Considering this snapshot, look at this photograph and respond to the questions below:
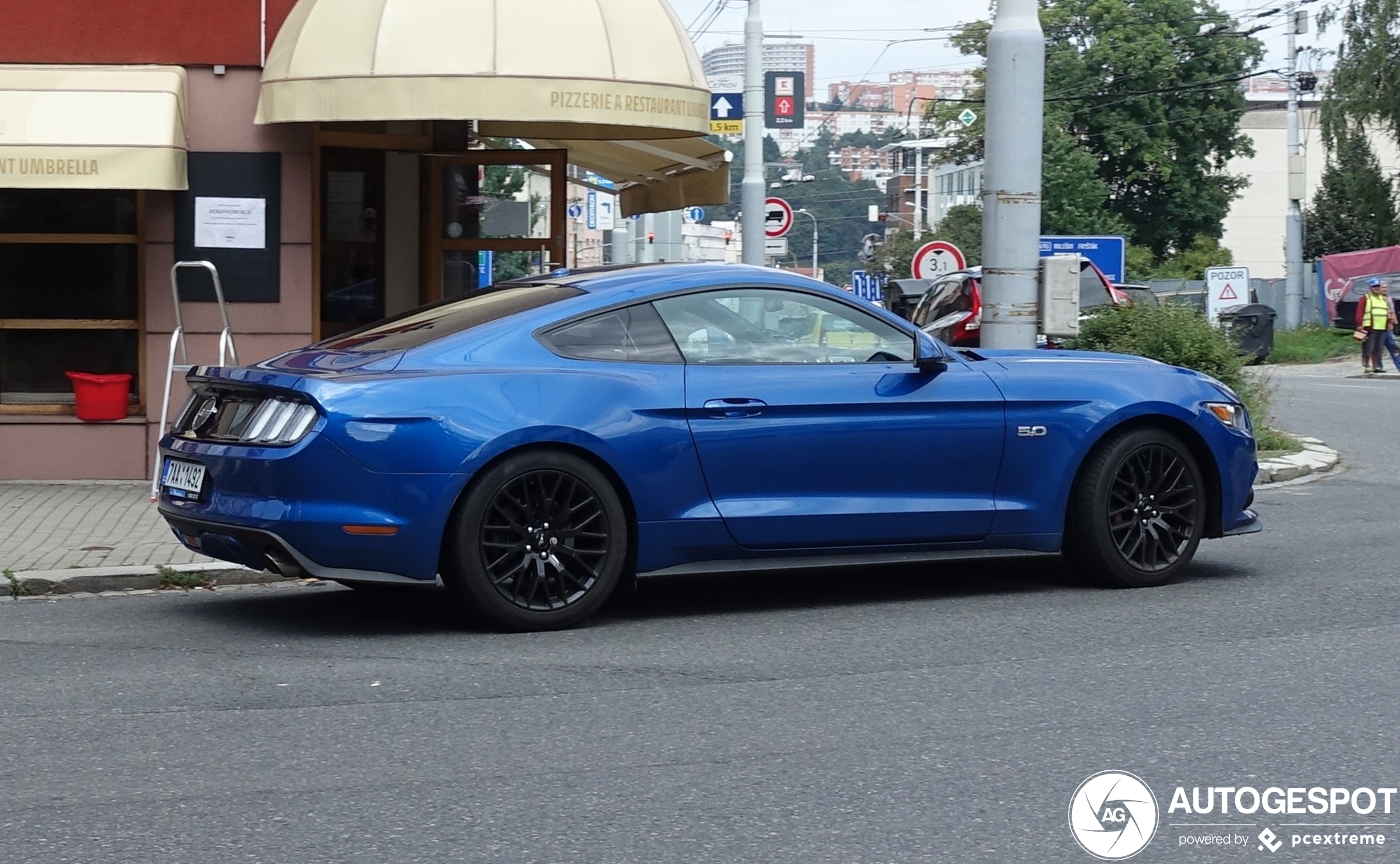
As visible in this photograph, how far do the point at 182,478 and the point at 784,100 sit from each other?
87.8 feet

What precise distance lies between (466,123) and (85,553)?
19.2 feet

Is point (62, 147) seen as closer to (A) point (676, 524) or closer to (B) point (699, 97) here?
(B) point (699, 97)

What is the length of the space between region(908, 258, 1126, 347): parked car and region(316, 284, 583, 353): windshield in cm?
1215

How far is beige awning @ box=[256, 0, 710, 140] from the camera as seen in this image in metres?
11.6

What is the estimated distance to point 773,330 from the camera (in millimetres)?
7555

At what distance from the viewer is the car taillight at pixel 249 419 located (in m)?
6.77

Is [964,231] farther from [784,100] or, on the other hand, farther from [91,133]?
[91,133]

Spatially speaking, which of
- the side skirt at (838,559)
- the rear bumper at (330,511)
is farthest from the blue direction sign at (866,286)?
the rear bumper at (330,511)

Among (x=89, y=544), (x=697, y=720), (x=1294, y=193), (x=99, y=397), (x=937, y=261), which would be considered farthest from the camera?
(x=1294, y=193)

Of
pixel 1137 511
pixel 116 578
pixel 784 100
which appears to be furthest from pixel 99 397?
pixel 784 100

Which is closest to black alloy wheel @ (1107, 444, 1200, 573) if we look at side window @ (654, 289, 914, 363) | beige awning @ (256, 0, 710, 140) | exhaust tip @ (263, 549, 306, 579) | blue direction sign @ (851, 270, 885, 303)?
side window @ (654, 289, 914, 363)

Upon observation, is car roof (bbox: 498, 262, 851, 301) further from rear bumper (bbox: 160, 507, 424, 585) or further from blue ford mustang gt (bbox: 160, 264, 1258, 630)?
rear bumper (bbox: 160, 507, 424, 585)

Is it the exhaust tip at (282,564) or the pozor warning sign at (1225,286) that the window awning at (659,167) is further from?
the pozor warning sign at (1225,286)

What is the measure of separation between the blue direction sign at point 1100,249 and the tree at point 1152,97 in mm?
36921
